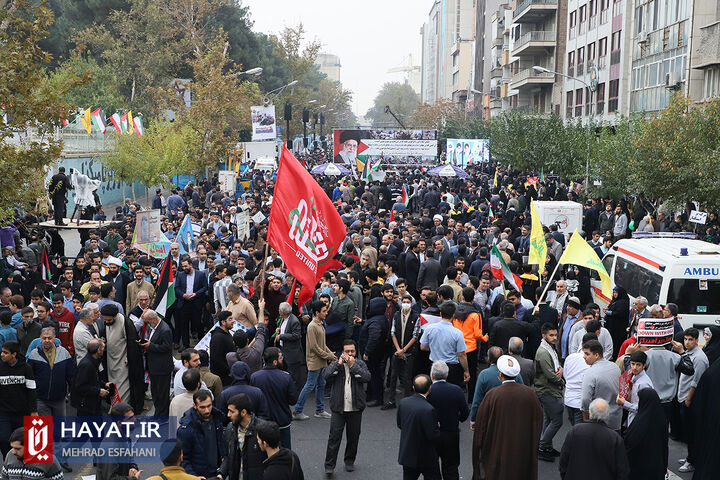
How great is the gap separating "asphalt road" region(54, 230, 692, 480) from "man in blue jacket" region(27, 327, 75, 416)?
0.75m

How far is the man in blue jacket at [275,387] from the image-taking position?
7.80 m

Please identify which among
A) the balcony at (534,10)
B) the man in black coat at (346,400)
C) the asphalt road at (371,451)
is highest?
the balcony at (534,10)

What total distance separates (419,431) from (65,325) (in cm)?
550

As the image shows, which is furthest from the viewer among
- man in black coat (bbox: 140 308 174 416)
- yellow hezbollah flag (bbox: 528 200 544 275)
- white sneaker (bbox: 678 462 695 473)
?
yellow hezbollah flag (bbox: 528 200 544 275)

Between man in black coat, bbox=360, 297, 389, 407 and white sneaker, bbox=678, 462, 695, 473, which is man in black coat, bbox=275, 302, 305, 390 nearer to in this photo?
man in black coat, bbox=360, 297, 389, 407

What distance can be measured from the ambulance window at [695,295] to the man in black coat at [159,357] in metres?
6.88

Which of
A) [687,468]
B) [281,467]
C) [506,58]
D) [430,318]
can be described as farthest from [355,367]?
[506,58]

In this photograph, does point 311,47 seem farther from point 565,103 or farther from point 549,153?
point 549,153

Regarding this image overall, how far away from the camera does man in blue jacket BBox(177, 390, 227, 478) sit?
683 cm

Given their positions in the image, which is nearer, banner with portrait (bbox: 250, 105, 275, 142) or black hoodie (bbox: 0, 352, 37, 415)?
black hoodie (bbox: 0, 352, 37, 415)

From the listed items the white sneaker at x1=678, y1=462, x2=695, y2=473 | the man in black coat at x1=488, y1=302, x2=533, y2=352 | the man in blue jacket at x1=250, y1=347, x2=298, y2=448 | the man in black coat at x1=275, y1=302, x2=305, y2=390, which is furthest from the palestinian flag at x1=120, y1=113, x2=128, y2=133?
the white sneaker at x1=678, y1=462, x2=695, y2=473

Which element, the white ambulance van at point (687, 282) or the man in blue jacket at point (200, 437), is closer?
the man in blue jacket at point (200, 437)

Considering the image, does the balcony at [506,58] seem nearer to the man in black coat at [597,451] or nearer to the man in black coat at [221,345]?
the man in black coat at [221,345]

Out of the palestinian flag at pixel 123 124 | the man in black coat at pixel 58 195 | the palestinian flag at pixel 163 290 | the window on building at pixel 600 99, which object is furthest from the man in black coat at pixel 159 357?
the window on building at pixel 600 99
